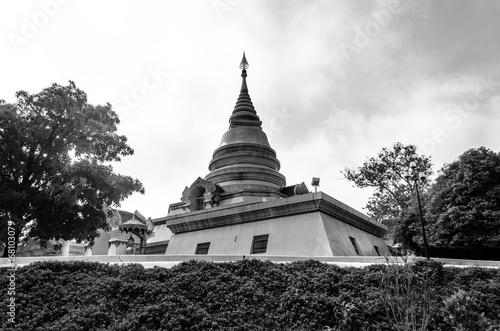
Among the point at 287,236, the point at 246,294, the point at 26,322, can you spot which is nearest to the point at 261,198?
the point at 287,236

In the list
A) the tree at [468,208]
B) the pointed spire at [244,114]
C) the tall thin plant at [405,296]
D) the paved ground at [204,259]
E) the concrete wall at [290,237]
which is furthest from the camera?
the pointed spire at [244,114]

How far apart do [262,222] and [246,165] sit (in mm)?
10204

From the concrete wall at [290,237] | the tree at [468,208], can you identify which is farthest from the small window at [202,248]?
the tree at [468,208]

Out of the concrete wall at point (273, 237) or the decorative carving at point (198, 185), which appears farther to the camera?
the decorative carving at point (198, 185)

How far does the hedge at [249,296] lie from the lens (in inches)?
363

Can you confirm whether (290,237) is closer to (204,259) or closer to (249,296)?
(204,259)

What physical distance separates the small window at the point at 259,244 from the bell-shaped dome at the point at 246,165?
28.1 feet

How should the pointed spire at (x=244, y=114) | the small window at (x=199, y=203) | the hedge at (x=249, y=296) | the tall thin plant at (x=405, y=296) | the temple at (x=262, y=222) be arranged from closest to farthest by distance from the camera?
the tall thin plant at (x=405, y=296) < the hedge at (x=249, y=296) < the temple at (x=262, y=222) < the small window at (x=199, y=203) < the pointed spire at (x=244, y=114)

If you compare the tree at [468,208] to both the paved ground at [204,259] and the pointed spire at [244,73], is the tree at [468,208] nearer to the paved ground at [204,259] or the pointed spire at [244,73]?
the paved ground at [204,259]

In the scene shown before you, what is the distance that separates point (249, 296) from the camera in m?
10.5

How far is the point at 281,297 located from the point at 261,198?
51.7ft

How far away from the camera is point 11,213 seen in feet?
55.5

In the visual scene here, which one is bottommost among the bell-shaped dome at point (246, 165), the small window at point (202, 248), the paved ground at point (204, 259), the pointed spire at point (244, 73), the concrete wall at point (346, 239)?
the paved ground at point (204, 259)

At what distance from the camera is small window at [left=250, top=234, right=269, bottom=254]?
17.8 meters
